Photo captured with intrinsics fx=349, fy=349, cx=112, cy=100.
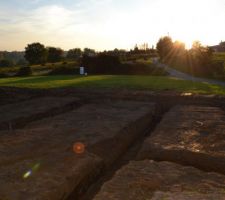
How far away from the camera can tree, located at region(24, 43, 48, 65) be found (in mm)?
67188

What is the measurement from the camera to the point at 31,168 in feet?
21.5

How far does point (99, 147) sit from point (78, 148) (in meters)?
0.59

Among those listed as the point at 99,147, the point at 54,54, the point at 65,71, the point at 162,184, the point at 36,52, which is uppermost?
the point at 36,52

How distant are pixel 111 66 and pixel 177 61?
1191 cm

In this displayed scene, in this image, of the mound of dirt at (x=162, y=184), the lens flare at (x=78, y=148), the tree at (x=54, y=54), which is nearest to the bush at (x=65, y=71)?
the lens flare at (x=78, y=148)

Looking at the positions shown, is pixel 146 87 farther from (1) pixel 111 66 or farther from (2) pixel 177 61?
(2) pixel 177 61

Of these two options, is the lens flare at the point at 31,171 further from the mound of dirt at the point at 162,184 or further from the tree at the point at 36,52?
the tree at the point at 36,52

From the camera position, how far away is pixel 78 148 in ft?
26.4

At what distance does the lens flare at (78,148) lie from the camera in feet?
25.7

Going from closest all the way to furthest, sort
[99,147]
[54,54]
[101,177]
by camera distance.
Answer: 1. [101,177]
2. [99,147]
3. [54,54]

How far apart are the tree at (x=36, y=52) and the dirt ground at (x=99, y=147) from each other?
54.4 m

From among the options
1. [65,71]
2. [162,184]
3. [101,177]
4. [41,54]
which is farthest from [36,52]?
[162,184]

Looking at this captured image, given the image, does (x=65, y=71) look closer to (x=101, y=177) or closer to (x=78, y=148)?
(x=78, y=148)

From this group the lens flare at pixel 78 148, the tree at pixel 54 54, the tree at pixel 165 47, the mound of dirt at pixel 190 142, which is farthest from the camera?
the tree at pixel 54 54
